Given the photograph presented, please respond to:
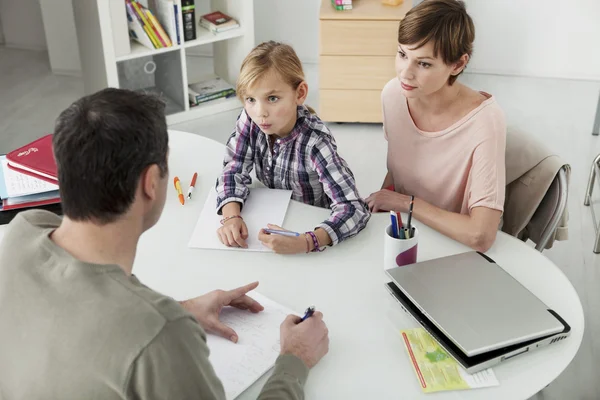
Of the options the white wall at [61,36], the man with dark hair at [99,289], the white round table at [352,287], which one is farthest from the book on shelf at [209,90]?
the man with dark hair at [99,289]

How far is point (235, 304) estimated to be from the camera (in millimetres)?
1529

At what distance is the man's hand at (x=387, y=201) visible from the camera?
1993mm

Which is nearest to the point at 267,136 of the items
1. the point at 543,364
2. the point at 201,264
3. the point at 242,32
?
the point at 201,264

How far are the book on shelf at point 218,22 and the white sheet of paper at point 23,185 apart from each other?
217cm

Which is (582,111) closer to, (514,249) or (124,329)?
(514,249)

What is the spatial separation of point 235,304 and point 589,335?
167 cm

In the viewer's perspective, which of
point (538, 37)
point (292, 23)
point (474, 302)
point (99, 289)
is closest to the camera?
point (99, 289)

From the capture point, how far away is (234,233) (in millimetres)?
1754

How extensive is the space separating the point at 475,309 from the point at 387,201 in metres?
0.59

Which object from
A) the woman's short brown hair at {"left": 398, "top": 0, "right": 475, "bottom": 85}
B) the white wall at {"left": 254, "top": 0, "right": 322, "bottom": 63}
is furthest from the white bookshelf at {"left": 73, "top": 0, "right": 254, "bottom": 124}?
the woman's short brown hair at {"left": 398, "top": 0, "right": 475, "bottom": 85}

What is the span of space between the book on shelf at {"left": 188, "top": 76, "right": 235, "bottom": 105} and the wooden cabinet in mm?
631

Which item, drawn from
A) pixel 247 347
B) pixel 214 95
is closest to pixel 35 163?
pixel 247 347

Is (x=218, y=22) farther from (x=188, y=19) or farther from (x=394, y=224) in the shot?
(x=394, y=224)

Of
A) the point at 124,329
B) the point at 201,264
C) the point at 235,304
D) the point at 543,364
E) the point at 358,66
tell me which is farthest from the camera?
the point at 358,66
